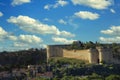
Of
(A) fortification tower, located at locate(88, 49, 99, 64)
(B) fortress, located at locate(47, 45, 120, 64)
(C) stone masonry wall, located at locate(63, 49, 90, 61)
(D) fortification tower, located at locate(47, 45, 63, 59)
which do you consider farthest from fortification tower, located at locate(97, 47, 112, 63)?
(D) fortification tower, located at locate(47, 45, 63, 59)

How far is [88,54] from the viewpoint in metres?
56.4

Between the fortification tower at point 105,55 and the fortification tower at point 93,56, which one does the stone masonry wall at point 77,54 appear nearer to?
the fortification tower at point 93,56

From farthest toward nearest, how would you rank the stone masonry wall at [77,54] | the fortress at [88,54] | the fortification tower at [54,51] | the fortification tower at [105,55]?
1. the fortification tower at [54,51]
2. the stone masonry wall at [77,54]
3. the fortress at [88,54]
4. the fortification tower at [105,55]

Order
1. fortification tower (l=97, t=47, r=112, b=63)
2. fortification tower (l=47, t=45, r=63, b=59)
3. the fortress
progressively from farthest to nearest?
fortification tower (l=47, t=45, r=63, b=59)
the fortress
fortification tower (l=97, t=47, r=112, b=63)

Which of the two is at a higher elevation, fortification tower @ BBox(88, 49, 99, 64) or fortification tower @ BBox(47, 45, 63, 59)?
fortification tower @ BBox(47, 45, 63, 59)

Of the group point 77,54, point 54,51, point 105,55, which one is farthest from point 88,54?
point 54,51

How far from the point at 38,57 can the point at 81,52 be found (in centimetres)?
700

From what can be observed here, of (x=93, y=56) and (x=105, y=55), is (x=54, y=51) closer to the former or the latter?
(x=93, y=56)

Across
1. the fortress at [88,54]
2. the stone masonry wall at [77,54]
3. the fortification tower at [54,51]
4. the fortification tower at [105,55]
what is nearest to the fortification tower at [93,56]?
the fortress at [88,54]

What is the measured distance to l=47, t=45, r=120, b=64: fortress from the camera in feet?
179

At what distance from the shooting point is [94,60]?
54750mm

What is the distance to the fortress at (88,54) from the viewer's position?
5462 cm

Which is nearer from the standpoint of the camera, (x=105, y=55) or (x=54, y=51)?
(x=105, y=55)

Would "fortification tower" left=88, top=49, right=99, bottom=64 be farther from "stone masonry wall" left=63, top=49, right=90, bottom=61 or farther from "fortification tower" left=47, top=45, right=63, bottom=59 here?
"fortification tower" left=47, top=45, right=63, bottom=59
